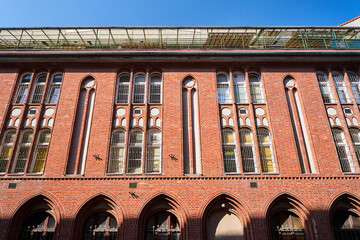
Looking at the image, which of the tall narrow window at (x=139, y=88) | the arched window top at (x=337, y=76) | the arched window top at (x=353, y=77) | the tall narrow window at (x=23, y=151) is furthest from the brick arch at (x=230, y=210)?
the arched window top at (x=353, y=77)

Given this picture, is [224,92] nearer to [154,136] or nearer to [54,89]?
[154,136]

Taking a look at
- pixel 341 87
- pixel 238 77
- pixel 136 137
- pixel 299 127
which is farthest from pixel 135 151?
pixel 341 87

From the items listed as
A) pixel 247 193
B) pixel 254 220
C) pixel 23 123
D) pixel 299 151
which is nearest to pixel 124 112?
pixel 23 123

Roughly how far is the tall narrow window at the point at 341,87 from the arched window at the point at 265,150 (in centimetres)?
501

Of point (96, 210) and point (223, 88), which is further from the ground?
point (223, 88)

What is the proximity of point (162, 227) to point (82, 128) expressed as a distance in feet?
20.3

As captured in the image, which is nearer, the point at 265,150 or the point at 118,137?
the point at 265,150

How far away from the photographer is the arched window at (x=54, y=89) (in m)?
13.4

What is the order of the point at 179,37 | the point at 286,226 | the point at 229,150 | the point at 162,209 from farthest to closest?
the point at 179,37
the point at 229,150
the point at 162,209
the point at 286,226

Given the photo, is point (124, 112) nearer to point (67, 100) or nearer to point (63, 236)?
point (67, 100)

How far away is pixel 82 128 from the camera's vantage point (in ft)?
40.6

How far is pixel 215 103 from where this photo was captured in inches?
515

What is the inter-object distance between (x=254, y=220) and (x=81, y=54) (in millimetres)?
12188

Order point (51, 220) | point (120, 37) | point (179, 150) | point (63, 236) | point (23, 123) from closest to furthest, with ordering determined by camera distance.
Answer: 1. point (63, 236)
2. point (51, 220)
3. point (179, 150)
4. point (23, 123)
5. point (120, 37)
